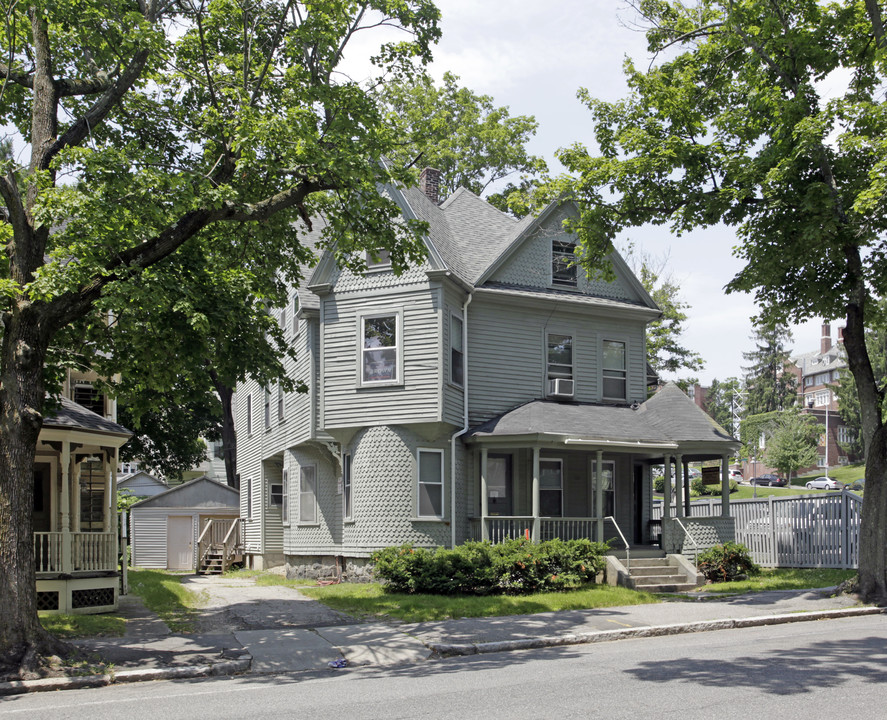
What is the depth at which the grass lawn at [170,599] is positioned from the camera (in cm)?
1580

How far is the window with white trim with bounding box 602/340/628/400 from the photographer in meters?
24.5

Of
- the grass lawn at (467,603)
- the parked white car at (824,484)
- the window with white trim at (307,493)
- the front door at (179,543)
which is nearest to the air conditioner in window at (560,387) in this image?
the grass lawn at (467,603)

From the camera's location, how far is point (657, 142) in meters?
17.6

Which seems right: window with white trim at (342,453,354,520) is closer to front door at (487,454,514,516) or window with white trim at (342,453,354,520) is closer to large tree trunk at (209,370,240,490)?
front door at (487,454,514,516)

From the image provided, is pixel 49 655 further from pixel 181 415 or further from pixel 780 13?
pixel 181 415

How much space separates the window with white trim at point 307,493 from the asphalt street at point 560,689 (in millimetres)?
12295

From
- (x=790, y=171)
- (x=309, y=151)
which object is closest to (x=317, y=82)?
(x=309, y=151)

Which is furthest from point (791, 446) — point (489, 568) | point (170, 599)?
point (170, 599)

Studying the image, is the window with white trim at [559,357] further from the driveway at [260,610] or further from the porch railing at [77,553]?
the porch railing at [77,553]

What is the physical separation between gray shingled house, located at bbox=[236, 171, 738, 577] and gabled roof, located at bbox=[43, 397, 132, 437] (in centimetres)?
538

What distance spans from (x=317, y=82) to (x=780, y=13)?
9.71 m

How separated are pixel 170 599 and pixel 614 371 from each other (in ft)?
45.1

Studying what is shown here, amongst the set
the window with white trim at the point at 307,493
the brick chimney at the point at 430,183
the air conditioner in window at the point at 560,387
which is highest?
the brick chimney at the point at 430,183

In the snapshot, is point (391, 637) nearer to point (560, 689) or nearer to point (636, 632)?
point (636, 632)
